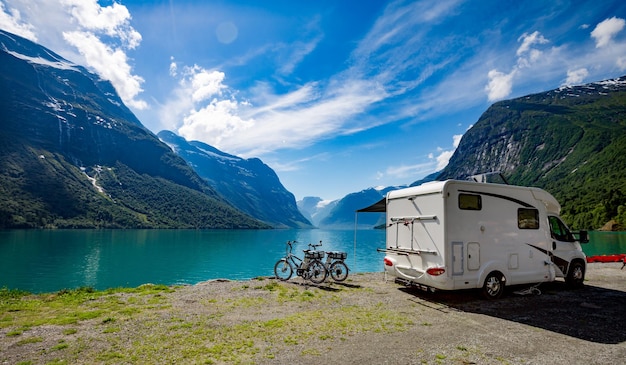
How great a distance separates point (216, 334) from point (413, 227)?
657 centimetres

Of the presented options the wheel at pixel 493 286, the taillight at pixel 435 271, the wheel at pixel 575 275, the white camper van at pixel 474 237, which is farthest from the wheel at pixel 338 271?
the wheel at pixel 575 275

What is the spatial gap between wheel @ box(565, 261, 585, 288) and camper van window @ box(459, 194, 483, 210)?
5.57 m

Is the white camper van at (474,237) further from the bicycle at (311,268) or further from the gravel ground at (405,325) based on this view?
the bicycle at (311,268)

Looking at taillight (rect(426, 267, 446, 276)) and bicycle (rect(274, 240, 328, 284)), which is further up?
taillight (rect(426, 267, 446, 276))

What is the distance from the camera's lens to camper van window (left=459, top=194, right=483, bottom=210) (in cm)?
943

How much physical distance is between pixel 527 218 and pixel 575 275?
12.6ft

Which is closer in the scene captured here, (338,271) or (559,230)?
(559,230)

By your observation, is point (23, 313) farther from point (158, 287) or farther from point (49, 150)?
point (49, 150)

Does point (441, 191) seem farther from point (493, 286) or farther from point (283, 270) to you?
point (283, 270)

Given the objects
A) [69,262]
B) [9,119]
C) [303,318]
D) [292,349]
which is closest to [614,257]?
[303,318]

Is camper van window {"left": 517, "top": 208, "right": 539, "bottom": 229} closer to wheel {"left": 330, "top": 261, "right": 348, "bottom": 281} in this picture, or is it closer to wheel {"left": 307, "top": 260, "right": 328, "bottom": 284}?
wheel {"left": 330, "top": 261, "right": 348, "bottom": 281}

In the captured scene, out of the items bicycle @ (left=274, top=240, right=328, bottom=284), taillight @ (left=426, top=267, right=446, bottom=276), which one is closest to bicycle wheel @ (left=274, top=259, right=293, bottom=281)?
bicycle @ (left=274, top=240, right=328, bottom=284)

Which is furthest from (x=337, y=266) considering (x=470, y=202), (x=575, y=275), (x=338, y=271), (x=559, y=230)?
(x=575, y=275)

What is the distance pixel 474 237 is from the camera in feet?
31.0
